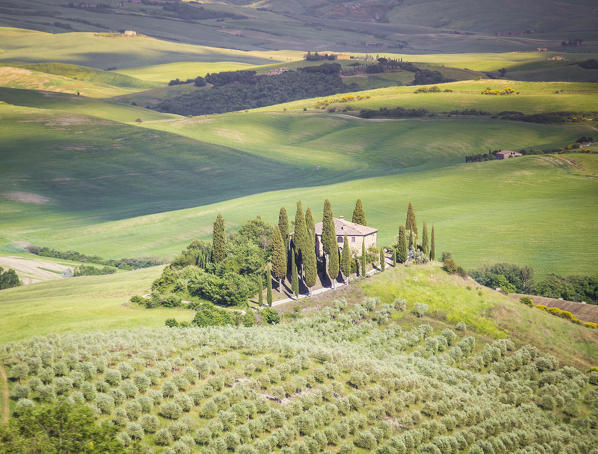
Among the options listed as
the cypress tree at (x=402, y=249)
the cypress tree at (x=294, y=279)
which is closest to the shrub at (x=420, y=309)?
the cypress tree at (x=294, y=279)

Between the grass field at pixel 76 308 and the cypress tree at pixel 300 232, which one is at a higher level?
the cypress tree at pixel 300 232

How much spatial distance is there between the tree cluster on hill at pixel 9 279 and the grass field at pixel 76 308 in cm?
727

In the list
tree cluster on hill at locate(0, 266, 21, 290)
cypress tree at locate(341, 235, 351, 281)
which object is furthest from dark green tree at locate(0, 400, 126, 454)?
tree cluster on hill at locate(0, 266, 21, 290)

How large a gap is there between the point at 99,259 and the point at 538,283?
81.4 m

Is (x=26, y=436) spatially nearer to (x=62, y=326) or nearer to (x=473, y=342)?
(x=62, y=326)

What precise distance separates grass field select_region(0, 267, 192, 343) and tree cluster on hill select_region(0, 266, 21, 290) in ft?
23.9

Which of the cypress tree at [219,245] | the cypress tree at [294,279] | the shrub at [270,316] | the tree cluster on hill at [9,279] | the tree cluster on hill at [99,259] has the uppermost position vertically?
the cypress tree at [219,245]

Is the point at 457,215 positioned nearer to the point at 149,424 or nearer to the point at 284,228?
the point at 284,228

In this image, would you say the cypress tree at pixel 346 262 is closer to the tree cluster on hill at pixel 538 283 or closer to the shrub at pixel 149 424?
the tree cluster on hill at pixel 538 283

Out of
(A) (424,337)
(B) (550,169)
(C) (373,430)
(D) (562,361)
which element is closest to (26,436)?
(C) (373,430)

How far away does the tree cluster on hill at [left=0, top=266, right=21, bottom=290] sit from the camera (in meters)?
106

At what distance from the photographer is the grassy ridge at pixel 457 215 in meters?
116

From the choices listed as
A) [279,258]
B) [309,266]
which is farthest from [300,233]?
[309,266]

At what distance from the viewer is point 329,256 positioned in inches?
3622
